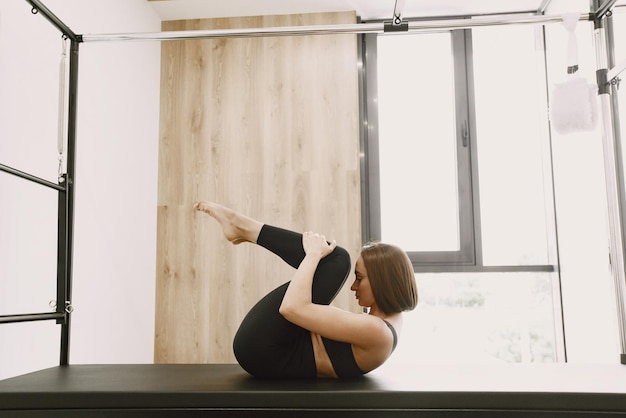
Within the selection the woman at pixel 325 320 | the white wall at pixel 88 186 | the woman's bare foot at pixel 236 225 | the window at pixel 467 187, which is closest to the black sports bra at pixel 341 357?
the woman at pixel 325 320

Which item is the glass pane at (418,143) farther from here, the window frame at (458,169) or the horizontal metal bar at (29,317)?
the horizontal metal bar at (29,317)

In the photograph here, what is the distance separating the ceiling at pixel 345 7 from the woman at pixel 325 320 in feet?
6.09

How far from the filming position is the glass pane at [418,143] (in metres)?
3.28

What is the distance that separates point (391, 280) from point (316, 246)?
261mm

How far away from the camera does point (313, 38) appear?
3309mm

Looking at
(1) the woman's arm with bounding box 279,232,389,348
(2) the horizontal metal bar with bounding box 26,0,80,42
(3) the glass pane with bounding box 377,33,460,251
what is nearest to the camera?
(1) the woman's arm with bounding box 279,232,389,348

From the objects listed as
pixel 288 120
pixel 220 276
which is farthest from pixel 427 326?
pixel 288 120

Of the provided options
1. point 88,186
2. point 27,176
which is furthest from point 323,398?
point 88,186

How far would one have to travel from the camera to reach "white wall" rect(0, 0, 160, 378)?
6.61 feet

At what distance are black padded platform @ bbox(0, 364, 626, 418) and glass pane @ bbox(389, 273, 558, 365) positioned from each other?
4.79 feet

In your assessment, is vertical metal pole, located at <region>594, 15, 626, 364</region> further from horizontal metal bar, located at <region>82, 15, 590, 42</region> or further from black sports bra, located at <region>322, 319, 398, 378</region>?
black sports bra, located at <region>322, 319, 398, 378</region>

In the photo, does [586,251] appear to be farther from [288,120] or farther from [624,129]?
[288,120]

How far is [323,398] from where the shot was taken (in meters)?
1.53

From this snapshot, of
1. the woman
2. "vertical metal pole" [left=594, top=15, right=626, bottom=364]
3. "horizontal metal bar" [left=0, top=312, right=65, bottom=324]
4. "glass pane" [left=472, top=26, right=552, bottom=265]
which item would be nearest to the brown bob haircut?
the woman
